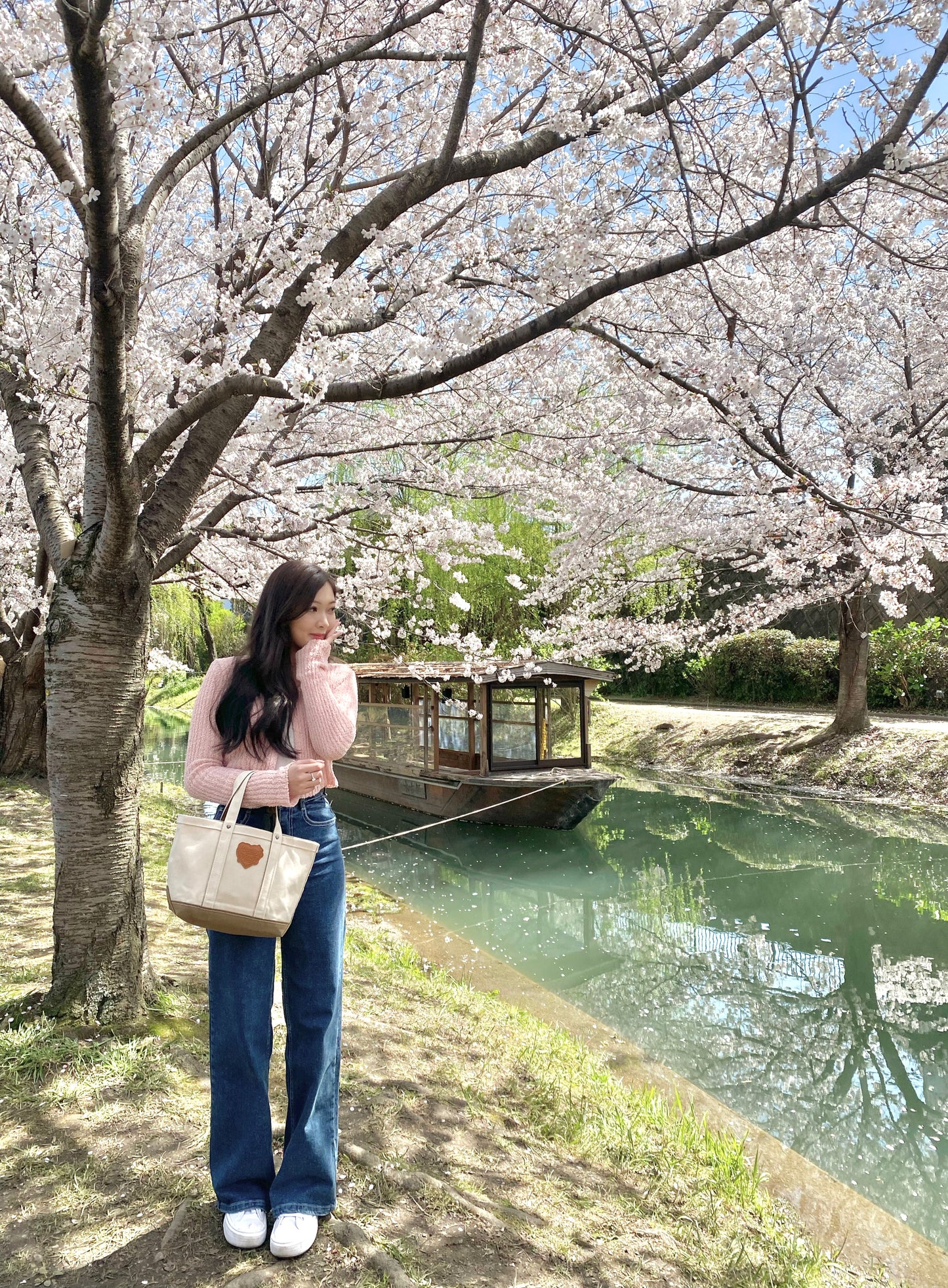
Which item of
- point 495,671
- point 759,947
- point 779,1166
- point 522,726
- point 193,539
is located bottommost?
point 759,947

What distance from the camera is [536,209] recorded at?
4613mm

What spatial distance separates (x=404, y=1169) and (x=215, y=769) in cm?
133

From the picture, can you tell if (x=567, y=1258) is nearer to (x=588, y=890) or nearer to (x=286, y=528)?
(x=286, y=528)

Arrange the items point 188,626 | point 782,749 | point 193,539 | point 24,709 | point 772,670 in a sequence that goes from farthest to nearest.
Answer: point 188,626 < point 772,670 < point 782,749 < point 24,709 < point 193,539

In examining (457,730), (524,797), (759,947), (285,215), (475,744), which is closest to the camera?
(285,215)

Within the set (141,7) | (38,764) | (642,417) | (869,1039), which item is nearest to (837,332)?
(642,417)

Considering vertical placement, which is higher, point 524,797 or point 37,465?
point 37,465

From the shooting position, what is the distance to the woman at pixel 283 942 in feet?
5.79

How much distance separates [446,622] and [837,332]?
36.4 feet

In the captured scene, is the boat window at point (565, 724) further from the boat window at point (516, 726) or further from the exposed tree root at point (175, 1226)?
the exposed tree root at point (175, 1226)

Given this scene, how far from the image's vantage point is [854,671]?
13477 millimetres

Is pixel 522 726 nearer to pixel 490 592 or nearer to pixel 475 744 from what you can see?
pixel 475 744

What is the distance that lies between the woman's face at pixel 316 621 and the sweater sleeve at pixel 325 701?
0.03 m

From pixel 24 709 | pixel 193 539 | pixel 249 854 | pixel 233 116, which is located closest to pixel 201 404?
pixel 233 116
